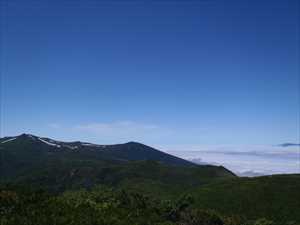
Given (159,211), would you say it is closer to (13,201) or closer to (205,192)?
(13,201)

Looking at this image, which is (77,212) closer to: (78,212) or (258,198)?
(78,212)

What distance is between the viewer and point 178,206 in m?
27.9

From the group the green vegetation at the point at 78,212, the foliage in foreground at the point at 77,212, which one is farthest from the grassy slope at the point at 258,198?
the foliage in foreground at the point at 77,212

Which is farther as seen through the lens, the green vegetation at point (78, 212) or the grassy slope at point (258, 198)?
the grassy slope at point (258, 198)

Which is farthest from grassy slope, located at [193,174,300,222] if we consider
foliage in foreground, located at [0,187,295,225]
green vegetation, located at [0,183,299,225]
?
foliage in foreground, located at [0,187,295,225]

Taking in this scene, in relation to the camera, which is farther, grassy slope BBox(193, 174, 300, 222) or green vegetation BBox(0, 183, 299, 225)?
grassy slope BBox(193, 174, 300, 222)

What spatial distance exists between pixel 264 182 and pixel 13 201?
97008 millimetres

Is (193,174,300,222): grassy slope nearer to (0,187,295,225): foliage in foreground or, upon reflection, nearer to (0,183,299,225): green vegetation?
(0,183,299,225): green vegetation

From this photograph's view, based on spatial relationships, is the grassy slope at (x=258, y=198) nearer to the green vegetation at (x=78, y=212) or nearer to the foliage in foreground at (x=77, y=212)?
the green vegetation at (x=78, y=212)

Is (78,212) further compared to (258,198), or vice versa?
(258,198)

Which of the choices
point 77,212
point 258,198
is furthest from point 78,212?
point 258,198

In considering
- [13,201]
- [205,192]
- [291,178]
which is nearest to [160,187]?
[205,192]

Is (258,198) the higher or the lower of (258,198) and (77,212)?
the lower

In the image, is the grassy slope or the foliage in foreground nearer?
the foliage in foreground
